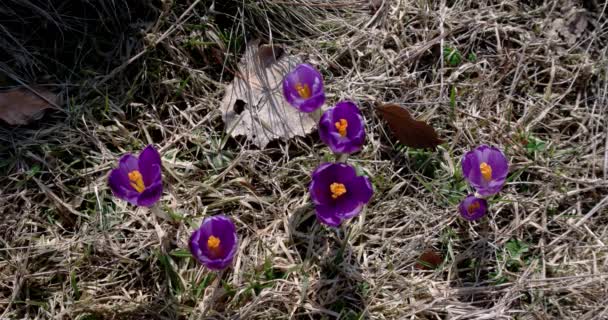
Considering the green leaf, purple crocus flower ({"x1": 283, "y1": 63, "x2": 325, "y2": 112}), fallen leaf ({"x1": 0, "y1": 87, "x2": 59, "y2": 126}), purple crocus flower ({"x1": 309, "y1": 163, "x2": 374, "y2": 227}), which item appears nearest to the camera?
purple crocus flower ({"x1": 309, "y1": 163, "x2": 374, "y2": 227})

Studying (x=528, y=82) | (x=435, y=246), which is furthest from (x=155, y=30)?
(x=528, y=82)

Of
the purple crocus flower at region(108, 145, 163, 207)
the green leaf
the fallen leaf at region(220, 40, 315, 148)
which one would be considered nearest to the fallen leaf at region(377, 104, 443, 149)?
the fallen leaf at region(220, 40, 315, 148)

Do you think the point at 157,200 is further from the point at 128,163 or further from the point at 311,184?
the point at 311,184

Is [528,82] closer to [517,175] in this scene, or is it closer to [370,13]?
[517,175]

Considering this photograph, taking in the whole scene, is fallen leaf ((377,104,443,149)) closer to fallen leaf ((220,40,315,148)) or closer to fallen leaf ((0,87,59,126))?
fallen leaf ((220,40,315,148))

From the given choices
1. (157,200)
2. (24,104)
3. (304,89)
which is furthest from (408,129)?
(24,104)

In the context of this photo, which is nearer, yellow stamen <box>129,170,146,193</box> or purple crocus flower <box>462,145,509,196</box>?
yellow stamen <box>129,170,146,193</box>
